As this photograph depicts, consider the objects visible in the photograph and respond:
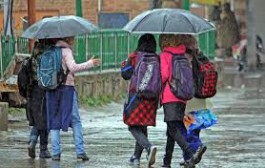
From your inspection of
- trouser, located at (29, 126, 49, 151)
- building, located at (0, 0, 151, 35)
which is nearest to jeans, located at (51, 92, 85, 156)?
trouser, located at (29, 126, 49, 151)

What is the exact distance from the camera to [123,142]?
45.1ft

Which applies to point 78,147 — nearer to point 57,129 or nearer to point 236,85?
point 57,129

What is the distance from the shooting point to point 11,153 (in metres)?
12.2

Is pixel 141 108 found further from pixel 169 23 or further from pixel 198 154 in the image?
pixel 169 23

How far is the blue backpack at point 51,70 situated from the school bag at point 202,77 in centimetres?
162

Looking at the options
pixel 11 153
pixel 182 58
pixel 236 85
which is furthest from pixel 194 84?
pixel 236 85

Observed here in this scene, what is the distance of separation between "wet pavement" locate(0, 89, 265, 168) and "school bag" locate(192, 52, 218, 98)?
94 centimetres

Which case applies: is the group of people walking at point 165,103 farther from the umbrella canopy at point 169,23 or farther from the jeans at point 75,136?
the jeans at point 75,136

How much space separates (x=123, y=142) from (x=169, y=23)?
3.72m

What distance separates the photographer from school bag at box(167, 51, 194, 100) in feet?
33.8

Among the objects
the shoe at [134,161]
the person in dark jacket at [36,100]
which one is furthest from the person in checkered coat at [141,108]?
the person in dark jacket at [36,100]

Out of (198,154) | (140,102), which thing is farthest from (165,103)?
(198,154)

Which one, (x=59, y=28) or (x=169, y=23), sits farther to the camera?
(x=59, y=28)

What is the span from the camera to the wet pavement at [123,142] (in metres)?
11.2
